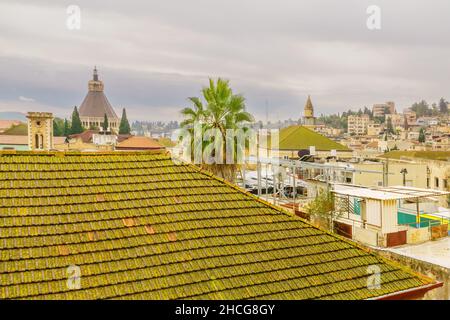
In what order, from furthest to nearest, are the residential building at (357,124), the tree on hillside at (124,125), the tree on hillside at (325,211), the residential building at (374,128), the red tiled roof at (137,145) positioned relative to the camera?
the residential building at (357,124), the residential building at (374,128), the tree on hillside at (124,125), the red tiled roof at (137,145), the tree on hillside at (325,211)

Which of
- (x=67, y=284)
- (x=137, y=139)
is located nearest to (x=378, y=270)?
(x=67, y=284)

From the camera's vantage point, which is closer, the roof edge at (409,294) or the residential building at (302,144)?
the roof edge at (409,294)

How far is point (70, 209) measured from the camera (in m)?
8.43

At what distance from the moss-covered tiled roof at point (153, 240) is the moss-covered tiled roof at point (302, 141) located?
47971mm

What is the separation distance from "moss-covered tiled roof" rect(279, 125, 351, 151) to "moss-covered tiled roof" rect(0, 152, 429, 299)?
48.0 meters

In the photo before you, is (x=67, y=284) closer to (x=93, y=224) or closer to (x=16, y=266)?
Result: (x=16, y=266)

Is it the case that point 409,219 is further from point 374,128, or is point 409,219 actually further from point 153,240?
point 374,128

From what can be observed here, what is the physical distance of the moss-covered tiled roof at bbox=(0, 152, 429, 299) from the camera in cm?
734

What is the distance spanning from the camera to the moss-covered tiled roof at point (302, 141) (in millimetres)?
58138

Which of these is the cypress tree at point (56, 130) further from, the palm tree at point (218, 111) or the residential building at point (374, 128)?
the residential building at point (374, 128)

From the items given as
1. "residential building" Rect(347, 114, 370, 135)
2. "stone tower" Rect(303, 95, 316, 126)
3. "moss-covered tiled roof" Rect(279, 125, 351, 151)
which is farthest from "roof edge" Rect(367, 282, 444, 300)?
"residential building" Rect(347, 114, 370, 135)

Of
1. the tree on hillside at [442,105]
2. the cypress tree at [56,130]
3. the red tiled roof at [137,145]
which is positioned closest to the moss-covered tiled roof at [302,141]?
the red tiled roof at [137,145]

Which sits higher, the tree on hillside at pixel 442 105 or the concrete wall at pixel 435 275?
the tree on hillside at pixel 442 105

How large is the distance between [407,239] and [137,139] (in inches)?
2776
